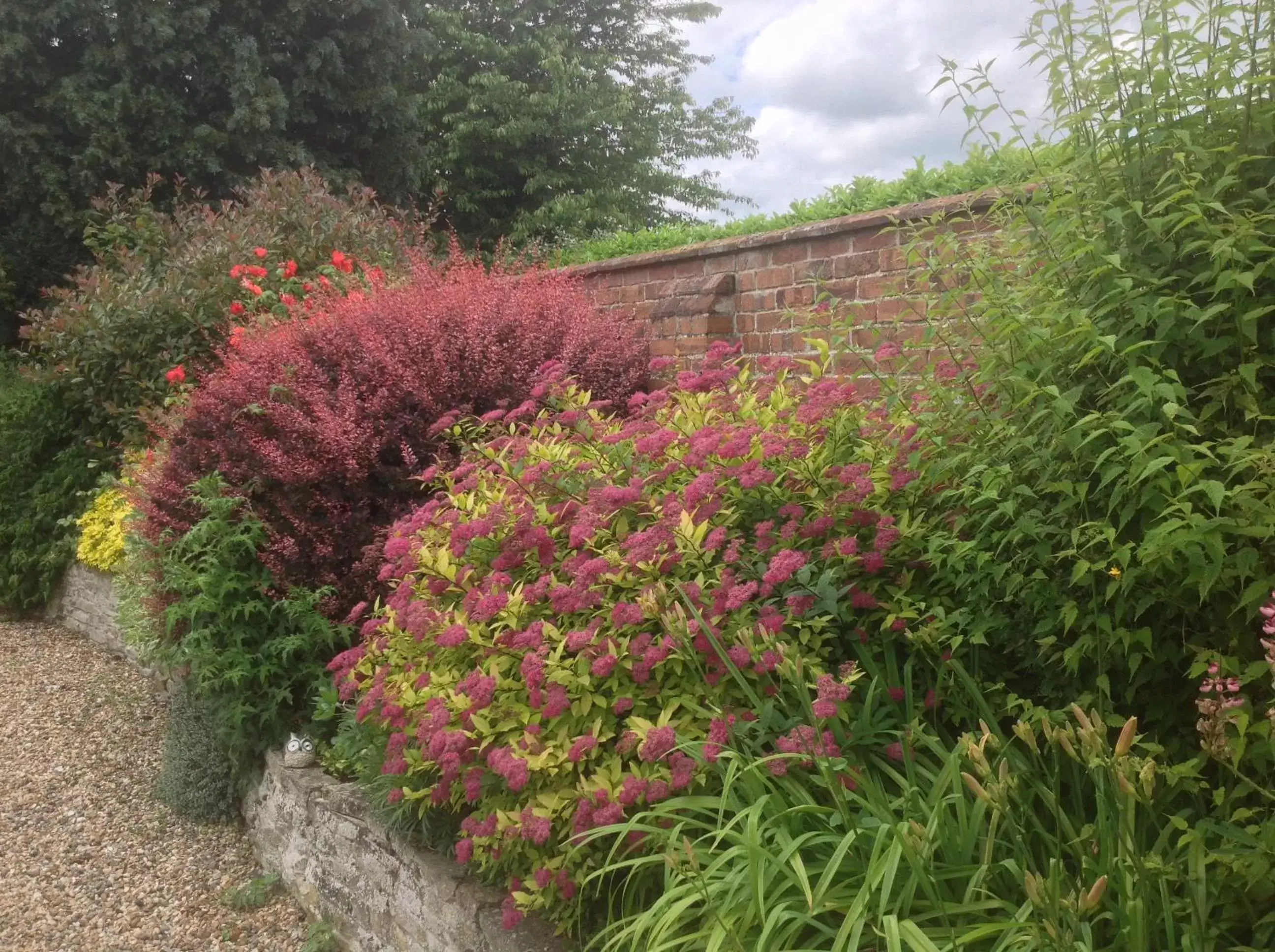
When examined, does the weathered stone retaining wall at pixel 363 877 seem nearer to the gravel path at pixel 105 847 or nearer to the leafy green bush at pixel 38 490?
the gravel path at pixel 105 847

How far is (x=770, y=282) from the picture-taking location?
5.55m

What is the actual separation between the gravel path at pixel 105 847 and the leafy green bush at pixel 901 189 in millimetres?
3458

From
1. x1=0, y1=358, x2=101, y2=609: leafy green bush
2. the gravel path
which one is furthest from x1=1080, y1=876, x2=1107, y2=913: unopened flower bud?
x1=0, y1=358, x2=101, y2=609: leafy green bush

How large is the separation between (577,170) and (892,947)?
15468 millimetres

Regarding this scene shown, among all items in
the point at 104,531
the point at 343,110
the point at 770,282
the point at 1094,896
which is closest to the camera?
the point at 1094,896

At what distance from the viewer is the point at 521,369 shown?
16.4 feet

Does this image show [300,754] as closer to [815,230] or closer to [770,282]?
[770,282]

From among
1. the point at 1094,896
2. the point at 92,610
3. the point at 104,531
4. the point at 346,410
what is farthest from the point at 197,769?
the point at 1094,896

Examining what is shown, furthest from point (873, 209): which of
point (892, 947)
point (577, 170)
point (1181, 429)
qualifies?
point (577, 170)

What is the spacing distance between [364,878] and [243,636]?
52.4 inches

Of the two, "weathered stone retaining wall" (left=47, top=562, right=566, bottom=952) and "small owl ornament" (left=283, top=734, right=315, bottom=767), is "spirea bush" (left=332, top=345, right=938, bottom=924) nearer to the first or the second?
"weathered stone retaining wall" (left=47, top=562, right=566, bottom=952)

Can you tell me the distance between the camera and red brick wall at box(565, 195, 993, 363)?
4746 mm

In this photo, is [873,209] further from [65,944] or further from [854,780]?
[65,944]

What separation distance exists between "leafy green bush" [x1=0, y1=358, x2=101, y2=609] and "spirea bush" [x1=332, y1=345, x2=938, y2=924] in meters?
5.73
